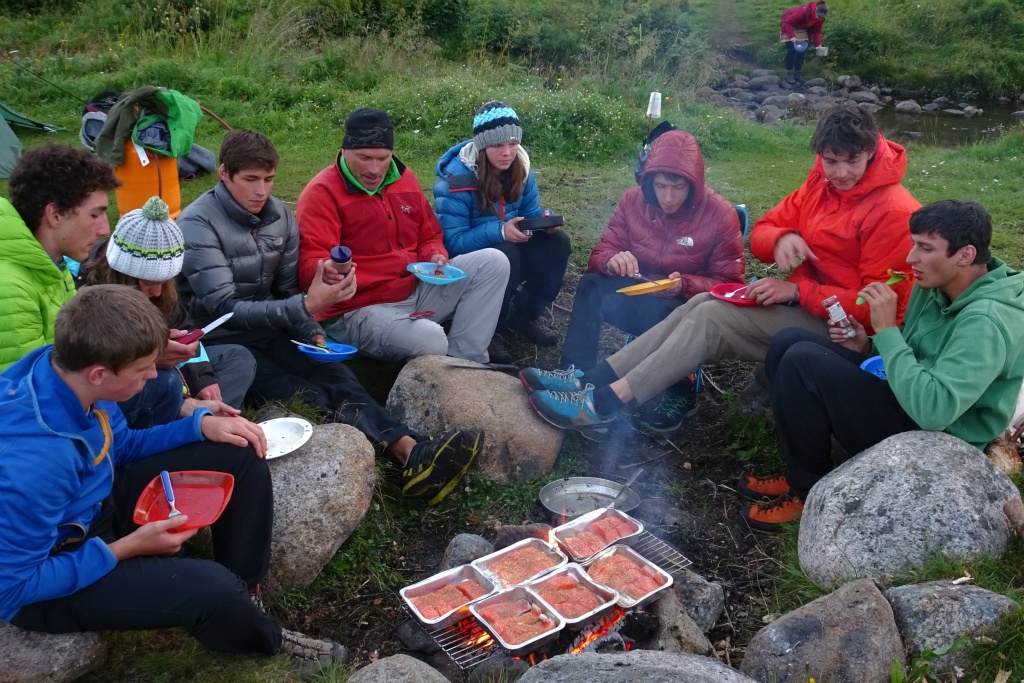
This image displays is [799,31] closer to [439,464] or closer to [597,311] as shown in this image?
[597,311]

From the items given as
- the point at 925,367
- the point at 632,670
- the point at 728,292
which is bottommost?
the point at 632,670

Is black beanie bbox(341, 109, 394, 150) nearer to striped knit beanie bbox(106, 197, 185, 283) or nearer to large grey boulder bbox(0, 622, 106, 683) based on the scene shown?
striped knit beanie bbox(106, 197, 185, 283)

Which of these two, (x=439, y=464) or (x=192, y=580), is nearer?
(x=192, y=580)

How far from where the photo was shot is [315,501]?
3818 millimetres

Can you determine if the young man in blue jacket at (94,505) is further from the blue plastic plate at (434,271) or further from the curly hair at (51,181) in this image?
the blue plastic plate at (434,271)

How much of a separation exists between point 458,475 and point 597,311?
1545 millimetres

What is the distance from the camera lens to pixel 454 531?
4.32 m

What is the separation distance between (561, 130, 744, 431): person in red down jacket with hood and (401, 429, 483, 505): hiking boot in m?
1.22

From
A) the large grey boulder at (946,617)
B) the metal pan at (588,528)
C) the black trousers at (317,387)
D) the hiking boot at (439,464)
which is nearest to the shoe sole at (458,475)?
the hiking boot at (439,464)

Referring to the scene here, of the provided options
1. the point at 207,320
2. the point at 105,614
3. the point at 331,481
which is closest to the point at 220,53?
the point at 207,320

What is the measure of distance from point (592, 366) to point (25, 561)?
342 centimetres

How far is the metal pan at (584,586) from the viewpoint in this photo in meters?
3.38

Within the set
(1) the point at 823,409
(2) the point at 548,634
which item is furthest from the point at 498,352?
(2) the point at 548,634

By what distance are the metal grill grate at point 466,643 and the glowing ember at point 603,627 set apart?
1.12 ft
